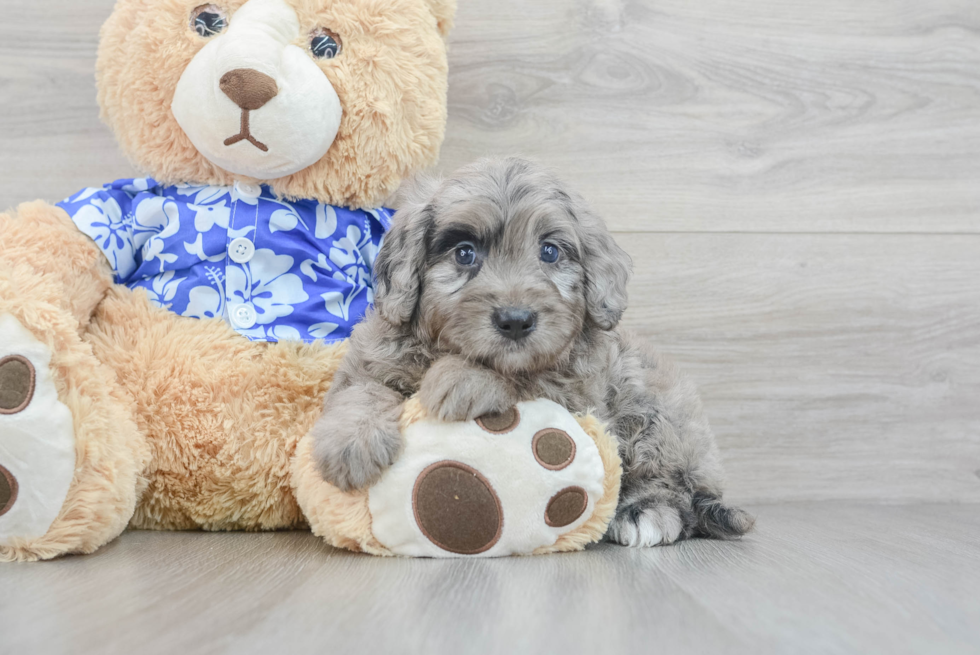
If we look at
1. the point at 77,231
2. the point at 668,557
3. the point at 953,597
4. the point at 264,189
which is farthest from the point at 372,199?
the point at 953,597

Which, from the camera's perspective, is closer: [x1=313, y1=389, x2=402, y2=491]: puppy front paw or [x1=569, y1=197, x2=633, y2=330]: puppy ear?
[x1=313, y1=389, x2=402, y2=491]: puppy front paw

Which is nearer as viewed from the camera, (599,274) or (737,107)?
(599,274)

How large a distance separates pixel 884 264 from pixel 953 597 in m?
1.46

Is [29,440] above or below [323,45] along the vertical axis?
below

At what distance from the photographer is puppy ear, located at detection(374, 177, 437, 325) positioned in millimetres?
1579

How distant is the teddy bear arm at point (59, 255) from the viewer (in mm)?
1681

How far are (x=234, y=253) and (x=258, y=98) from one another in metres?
0.37

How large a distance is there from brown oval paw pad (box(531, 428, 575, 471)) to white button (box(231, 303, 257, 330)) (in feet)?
2.52

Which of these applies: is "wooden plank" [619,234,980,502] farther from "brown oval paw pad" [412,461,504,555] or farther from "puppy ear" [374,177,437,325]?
"brown oval paw pad" [412,461,504,555]

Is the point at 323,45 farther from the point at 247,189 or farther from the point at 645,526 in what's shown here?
the point at 645,526

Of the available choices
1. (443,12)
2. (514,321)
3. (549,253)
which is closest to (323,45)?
(443,12)

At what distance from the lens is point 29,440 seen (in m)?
1.41

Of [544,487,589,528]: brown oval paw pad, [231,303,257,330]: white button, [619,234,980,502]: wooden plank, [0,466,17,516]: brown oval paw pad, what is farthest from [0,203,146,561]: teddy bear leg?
[619,234,980,502]: wooden plank

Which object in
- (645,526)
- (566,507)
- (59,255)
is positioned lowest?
(645,526)
